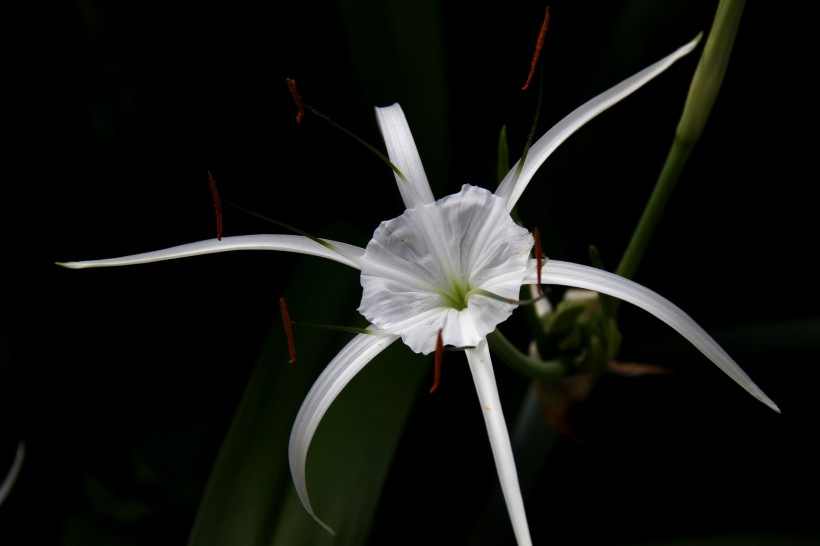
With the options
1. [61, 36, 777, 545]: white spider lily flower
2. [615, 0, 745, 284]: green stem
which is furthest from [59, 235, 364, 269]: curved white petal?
[615, 0, 745, 284]: green stem

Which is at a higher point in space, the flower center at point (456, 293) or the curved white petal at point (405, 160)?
the curved white petal at point (405, 160)

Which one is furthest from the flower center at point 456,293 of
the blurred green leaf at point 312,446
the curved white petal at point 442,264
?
the blurred green leaf at point 312,446

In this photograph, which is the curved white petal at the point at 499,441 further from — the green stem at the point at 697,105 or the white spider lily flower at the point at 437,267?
the green stem at the point at 697,105

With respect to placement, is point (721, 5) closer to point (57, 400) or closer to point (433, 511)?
point (433, 511)

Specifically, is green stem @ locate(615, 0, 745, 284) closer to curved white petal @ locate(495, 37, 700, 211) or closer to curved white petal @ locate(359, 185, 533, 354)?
curved white petal @ locate(495, 37, 700, 211)

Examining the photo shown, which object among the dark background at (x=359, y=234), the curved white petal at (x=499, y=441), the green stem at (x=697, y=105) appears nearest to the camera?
the curved white petal at (x=499, y=441)

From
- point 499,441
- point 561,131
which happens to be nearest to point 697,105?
point 561,131

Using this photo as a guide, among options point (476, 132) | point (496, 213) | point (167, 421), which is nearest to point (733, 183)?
point (476, 132)
